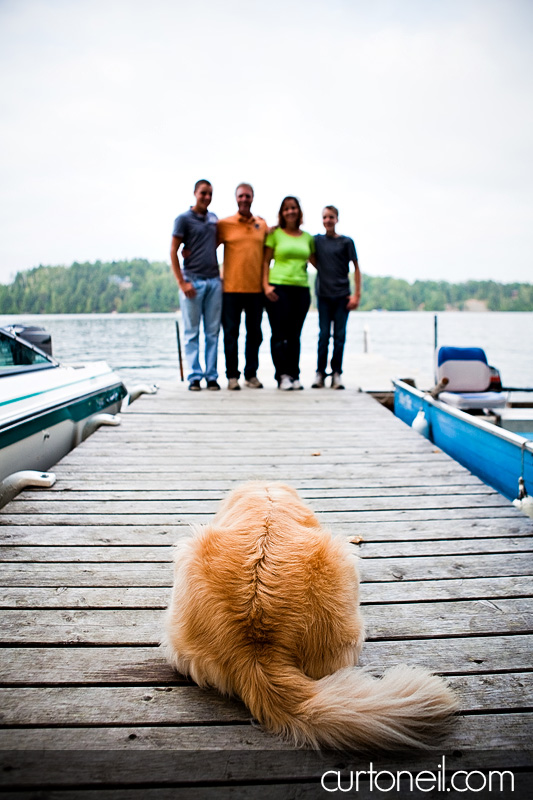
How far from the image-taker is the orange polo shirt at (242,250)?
5484 mm

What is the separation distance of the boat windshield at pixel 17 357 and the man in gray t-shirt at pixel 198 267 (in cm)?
172

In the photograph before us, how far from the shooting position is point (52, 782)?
1.00 metres

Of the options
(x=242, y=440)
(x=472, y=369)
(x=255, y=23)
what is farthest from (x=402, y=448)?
(x=255, y=23)

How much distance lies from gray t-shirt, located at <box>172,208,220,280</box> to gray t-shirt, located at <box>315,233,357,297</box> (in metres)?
1.32

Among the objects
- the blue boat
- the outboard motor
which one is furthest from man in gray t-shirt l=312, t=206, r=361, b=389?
the outboard motor

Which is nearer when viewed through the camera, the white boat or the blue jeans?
the white boat

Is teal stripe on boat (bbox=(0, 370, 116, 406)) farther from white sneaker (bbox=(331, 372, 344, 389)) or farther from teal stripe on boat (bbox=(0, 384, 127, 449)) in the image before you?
white sneaker (bbox=(331, 372, 344, 389))

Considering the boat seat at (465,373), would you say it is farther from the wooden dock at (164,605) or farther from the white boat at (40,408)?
the white boat at (40,408)

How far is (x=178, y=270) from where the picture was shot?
17.9ft

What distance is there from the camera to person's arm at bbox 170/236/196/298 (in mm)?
5340

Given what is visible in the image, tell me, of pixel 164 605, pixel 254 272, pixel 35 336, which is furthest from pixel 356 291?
pixel 164 605

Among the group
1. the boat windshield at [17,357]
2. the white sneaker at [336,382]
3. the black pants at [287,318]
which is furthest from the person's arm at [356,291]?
the boat windshield at [17,357]

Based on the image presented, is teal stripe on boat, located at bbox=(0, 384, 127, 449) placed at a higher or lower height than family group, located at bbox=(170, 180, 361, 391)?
lower

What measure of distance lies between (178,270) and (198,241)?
16.6 inches
